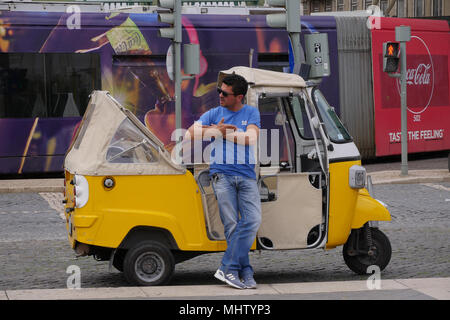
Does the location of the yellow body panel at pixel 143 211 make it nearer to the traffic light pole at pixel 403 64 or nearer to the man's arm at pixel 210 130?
the man's arm at pixel 210 130

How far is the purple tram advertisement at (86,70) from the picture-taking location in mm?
17891

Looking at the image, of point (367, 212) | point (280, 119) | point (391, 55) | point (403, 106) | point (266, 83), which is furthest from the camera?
point (403, 106)

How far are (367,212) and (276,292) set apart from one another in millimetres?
1447

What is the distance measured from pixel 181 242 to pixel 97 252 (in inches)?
27.6

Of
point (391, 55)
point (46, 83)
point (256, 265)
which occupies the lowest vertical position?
point (256, 265)

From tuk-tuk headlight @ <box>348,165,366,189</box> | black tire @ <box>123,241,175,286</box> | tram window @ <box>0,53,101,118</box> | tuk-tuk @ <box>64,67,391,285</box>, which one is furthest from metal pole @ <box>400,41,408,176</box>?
black tire @ <box>123,241,175,286</box>

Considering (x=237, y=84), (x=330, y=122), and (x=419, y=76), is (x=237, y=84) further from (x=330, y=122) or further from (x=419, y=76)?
(x=419, y=76)

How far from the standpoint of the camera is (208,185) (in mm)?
7570

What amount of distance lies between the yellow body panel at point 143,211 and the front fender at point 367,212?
3.88 ft

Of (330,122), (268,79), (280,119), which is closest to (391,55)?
(280,119)

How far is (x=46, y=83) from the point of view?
18.2 m

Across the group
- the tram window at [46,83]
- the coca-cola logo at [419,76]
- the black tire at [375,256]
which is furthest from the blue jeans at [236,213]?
the coca-cola logo at [419,76]

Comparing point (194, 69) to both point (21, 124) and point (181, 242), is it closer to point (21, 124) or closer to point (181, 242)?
point (21, 124)

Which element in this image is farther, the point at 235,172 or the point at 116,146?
the point at 116,146
